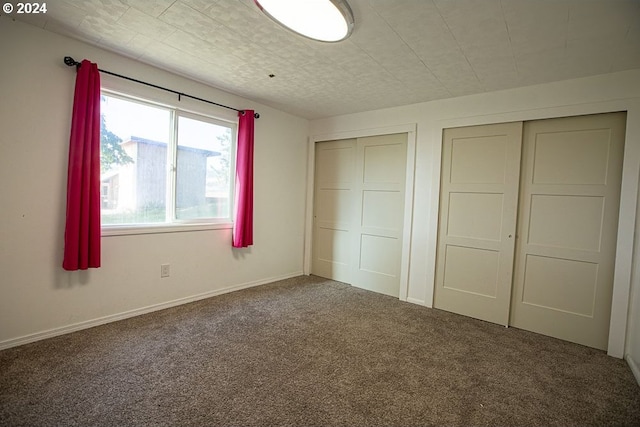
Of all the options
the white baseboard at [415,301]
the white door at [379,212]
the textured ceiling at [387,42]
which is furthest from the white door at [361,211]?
the textured ceiling at [387,42]

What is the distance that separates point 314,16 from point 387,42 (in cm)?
63

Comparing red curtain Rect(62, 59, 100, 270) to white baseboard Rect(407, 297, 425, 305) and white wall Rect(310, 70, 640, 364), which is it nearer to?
white wall Rect(310, 70, 640, 364)

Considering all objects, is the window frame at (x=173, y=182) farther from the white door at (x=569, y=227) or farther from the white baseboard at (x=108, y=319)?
the white door at (x=569, y=227)

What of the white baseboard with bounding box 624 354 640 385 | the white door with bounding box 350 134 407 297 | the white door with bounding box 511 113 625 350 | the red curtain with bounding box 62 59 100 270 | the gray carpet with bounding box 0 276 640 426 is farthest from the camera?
the white door with bounding box 350 134 407 297

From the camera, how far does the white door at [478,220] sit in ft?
10.1

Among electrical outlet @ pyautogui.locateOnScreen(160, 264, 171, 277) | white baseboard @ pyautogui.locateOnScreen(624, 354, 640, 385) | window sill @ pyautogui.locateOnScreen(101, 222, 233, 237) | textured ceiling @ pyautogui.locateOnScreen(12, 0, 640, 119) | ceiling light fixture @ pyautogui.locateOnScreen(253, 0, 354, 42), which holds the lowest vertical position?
white baseboard @ pyautogui.locateOnScreen(624, 354, 640, 385)

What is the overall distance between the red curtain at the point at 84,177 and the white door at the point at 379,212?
296 centimetres

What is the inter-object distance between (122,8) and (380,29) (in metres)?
1.75

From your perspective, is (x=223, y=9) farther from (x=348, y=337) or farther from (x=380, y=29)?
(x=348, y=337)

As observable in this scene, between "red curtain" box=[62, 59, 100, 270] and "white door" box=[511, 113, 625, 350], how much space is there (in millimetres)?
3964

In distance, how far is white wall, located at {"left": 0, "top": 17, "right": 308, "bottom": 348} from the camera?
87.5 inches

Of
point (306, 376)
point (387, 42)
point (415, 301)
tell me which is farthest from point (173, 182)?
point (415, 301)

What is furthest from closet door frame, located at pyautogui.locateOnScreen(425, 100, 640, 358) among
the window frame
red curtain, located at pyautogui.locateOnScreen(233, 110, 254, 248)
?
the window frame

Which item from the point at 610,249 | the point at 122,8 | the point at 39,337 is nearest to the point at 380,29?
the point at 122,8
